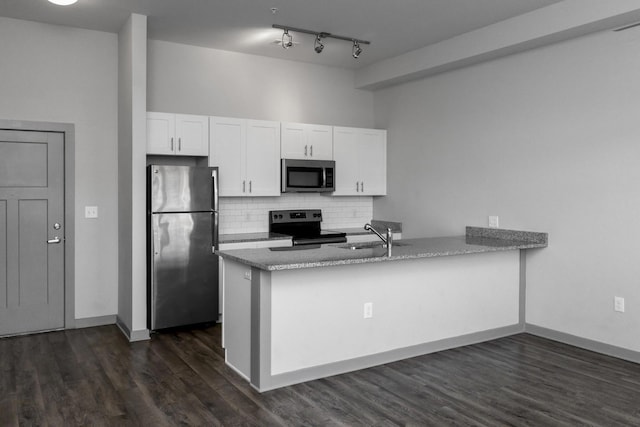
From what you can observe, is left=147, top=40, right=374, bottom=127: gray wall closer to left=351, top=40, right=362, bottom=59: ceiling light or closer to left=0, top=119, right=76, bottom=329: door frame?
left=0, top=119, right=76, bottom=329: door frame

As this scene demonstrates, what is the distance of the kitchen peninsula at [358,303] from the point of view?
352 centimetres

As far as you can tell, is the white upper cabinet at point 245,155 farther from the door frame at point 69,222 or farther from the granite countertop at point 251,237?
the door frame at point 69,222

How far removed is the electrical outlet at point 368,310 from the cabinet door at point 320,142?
2665 mm

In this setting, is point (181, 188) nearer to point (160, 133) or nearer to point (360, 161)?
point (160, 133)

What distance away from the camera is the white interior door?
4.86 m

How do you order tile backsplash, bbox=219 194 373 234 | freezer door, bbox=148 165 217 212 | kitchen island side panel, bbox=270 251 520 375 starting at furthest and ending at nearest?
→ 1. tile backsplash, bbox=219 194 373 234
2. freezer door, bbox=148 165 217 212
3. kitchen island side panel, bbox=270 251 520 375

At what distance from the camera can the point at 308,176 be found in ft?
20.1

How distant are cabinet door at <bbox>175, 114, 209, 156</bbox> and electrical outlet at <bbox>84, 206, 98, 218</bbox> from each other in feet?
3.25

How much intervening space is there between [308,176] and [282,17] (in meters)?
1.95

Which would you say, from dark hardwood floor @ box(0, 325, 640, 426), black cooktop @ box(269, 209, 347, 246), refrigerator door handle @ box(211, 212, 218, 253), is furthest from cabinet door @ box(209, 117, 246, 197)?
dark hardwood floor @ box(0, 325, 640, 426)

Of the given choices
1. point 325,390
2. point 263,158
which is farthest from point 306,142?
point 325,390

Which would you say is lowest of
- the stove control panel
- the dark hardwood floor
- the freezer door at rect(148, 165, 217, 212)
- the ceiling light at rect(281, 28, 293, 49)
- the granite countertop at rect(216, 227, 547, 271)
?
the dark hardwood floor

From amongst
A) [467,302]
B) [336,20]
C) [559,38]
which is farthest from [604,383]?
[336,20]

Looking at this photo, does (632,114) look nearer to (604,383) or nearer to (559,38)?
(559,38)
